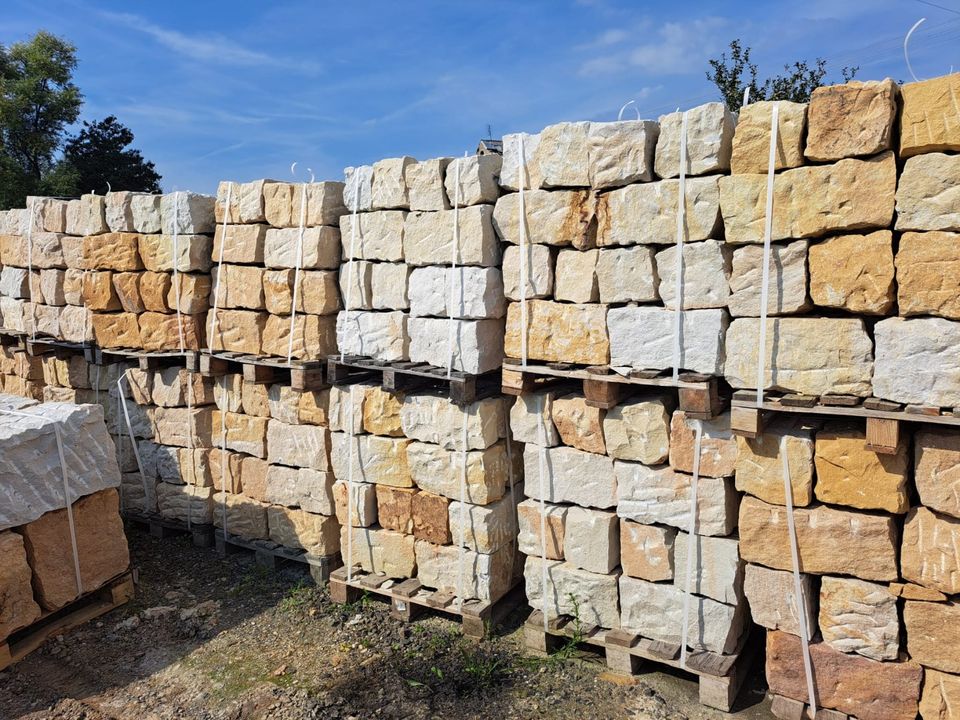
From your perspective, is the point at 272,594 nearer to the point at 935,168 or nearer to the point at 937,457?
the point at 937,457

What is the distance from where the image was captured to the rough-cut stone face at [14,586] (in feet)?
16.5

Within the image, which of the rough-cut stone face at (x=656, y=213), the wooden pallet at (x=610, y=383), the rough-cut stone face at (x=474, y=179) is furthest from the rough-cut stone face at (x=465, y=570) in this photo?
the rough-cut stone face at (x=474, y=179)

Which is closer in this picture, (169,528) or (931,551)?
(931,551)

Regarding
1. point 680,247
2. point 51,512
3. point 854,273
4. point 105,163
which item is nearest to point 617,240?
point 680,247

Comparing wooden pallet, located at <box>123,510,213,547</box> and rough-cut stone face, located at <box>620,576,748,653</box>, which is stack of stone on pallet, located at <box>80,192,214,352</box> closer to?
wooden pallet, located at <box>123,510,213,547</box>

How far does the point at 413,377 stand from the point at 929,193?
3.85 m

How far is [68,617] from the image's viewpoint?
18.6ft

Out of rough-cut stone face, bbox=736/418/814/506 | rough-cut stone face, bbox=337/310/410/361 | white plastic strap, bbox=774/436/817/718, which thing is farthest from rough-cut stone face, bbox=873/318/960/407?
rough-cut stone face, bbox=337/310/410/361

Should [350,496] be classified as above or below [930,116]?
below

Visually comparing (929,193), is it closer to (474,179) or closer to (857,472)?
(857,472)

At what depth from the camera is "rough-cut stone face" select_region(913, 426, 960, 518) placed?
3.55m

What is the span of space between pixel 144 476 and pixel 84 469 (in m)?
1.94

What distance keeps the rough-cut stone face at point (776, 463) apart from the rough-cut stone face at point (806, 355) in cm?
26

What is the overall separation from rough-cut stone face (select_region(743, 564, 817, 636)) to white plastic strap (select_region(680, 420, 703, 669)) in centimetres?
34
